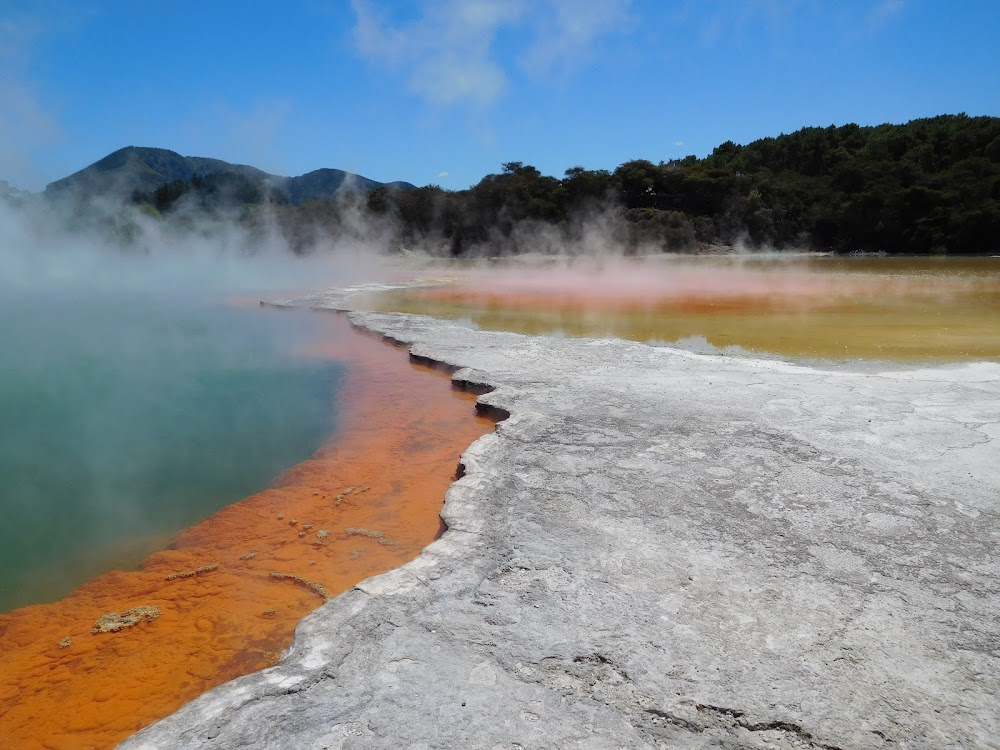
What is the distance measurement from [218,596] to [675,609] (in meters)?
1.73

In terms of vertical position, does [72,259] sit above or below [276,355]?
above

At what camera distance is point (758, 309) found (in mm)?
8891

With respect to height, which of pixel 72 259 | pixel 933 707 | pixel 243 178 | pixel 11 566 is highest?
pixel 243 178

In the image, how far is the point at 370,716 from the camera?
4.92 feet

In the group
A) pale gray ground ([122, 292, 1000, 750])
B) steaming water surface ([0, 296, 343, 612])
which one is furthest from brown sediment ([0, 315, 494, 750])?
pale gray ground ([122, 292, 1000, 750])

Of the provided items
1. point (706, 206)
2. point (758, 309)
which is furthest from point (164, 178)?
point (758, 309)

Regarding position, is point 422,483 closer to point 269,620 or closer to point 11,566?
point 269,620

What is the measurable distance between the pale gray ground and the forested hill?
75.6ft

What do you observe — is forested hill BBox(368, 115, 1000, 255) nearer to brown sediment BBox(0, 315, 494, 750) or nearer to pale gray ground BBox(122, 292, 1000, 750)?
brown sediment BBox(0, 315, 494, 750)

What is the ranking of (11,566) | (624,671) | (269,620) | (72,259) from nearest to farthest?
1. (624,671)
2. (269,620)
3. (11,566)
4. (72,259)

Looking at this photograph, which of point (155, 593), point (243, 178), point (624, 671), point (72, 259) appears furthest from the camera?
point (243, 178)

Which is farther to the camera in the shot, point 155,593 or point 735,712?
point 155,593

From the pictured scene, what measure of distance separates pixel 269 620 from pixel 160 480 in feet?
5.92

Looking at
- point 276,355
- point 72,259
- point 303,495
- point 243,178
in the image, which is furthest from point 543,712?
point 243,178
